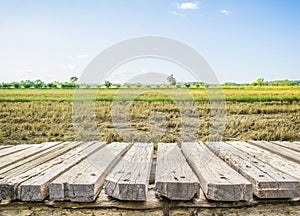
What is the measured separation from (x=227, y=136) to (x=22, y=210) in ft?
19.9

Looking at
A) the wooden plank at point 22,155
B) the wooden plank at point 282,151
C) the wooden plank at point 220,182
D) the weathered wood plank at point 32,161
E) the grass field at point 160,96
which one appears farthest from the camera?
the grass field at point 160,96

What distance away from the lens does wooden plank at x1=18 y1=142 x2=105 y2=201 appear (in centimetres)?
181

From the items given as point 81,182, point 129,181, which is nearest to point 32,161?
point 81,182

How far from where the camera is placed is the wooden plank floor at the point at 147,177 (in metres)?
1.80

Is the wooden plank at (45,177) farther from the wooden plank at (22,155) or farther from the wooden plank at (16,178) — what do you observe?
the wooden plank at (22,155)

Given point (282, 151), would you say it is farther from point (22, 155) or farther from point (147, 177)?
point (22, 155)

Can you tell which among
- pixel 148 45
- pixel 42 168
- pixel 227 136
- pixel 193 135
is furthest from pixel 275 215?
pixel 227 136

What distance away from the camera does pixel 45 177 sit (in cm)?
196

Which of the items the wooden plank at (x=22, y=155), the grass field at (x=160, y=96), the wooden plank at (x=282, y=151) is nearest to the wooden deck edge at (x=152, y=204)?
the wooden plank at (x=22, y=155)

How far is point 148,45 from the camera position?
11.8ft

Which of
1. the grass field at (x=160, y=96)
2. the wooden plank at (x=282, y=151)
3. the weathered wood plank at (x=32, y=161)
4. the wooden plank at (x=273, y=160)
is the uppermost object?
the grass field at (x=160, y=96)

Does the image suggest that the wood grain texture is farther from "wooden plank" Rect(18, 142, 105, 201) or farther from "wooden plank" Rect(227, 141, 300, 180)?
"wooden plank" Rect(227, 141, 300, 180)

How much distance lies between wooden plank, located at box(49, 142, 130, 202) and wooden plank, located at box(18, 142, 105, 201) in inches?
1.7

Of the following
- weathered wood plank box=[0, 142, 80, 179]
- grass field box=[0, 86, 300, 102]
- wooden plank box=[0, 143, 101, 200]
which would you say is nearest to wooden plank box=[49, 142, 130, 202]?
wooden plank box=[0, 143, 101, 200]
